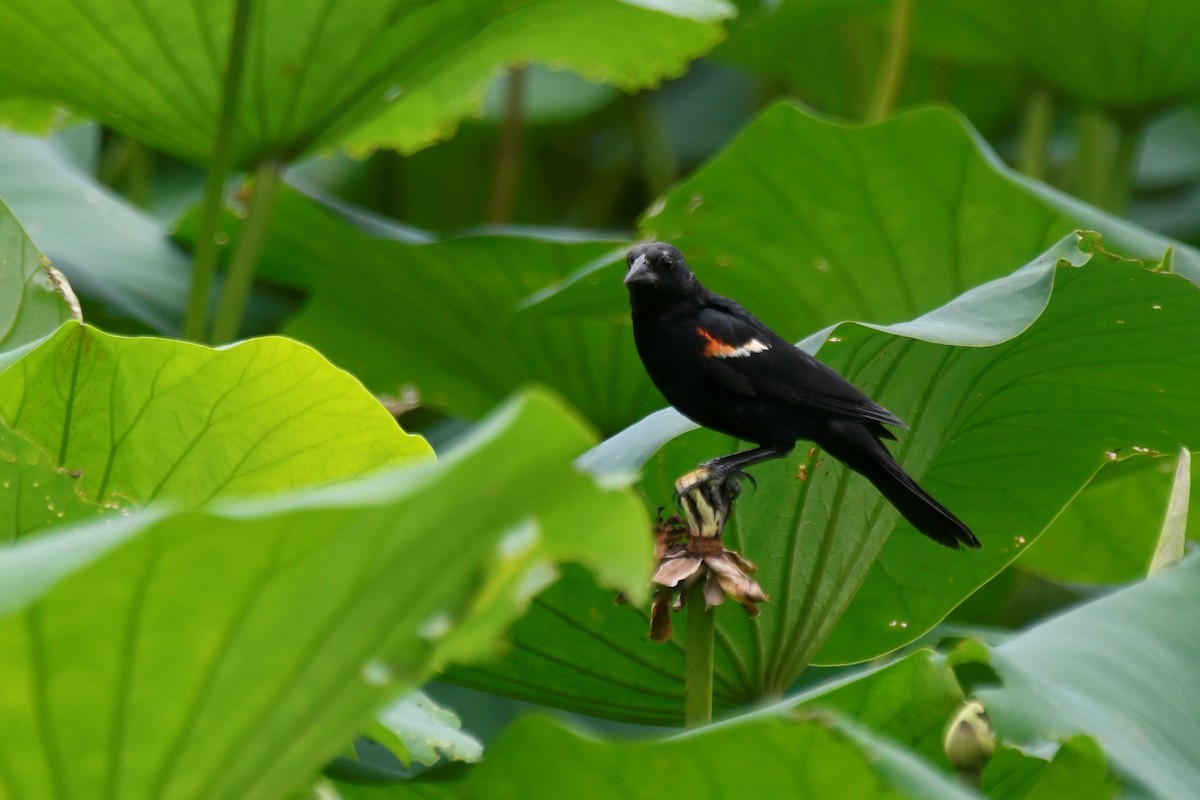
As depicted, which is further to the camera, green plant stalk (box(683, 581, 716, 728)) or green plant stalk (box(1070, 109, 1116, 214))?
green plant stalk (box(1070, 109, 1116, 214))

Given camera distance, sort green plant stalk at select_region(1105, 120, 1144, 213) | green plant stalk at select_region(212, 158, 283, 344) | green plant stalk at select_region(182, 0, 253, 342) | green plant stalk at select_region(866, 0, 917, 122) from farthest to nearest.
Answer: green plant stalk at select_region(1105, 120, 1144, 213), green plant stalk at select_region(866, 0, 917, 122), green plant stalk at select_region(212, 158, 283, 344), green plant stalk at select_region(182, 0, 253, 342)

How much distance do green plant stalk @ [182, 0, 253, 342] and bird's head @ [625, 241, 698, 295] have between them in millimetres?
563

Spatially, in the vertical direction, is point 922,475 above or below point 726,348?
below

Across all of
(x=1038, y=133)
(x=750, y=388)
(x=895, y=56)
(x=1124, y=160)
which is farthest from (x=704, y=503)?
(x=1038, y=133)

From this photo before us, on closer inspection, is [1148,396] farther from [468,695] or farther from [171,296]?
[171,296]

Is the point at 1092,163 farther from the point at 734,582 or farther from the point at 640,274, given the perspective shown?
the point at 734,582

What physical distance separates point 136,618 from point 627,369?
4.57ft

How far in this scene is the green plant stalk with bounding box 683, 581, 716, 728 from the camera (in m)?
1.18

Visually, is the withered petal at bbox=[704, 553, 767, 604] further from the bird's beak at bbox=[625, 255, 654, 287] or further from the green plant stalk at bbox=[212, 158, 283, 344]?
the green plant stalk at bbox=[212, 158, 283, 344]

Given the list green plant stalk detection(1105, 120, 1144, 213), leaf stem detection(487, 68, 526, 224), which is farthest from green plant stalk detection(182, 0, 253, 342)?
green plant stalk detection(1105, 120, 1144, 213)

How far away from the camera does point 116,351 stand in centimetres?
133

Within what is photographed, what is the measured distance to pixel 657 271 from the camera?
1633 mm

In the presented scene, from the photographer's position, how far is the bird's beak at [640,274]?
1.59 m

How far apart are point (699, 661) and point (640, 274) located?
1.76 ft
